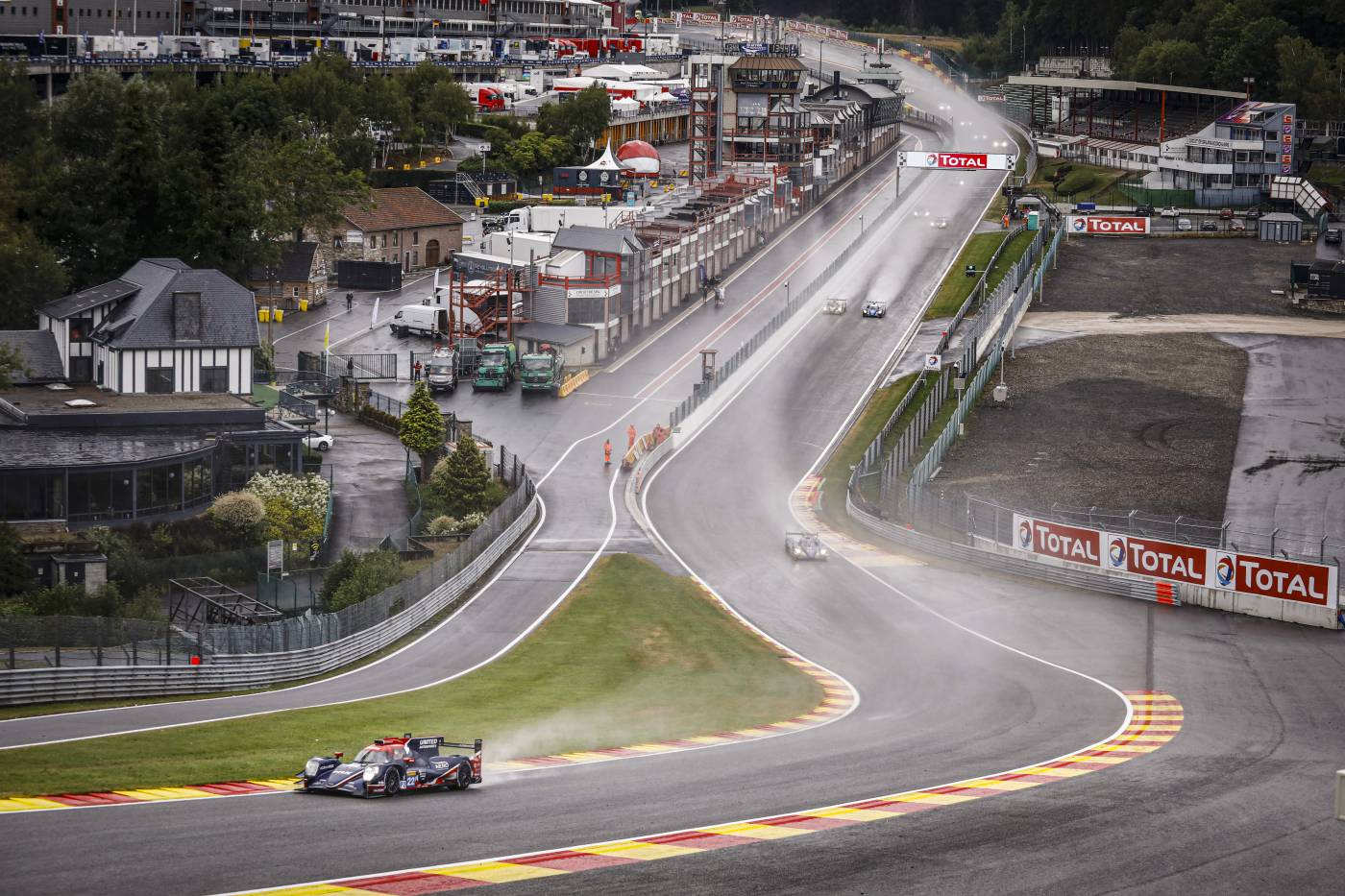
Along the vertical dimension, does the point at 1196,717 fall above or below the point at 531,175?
below

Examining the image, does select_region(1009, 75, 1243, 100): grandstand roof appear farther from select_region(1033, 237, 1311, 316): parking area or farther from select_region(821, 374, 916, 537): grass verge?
select_region(821, 374, 916, 537): grass verge

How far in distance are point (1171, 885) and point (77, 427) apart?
5318cm

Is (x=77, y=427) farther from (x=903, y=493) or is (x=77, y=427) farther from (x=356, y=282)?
(x=356, y=282)

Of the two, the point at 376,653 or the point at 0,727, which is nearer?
the point at 0,727

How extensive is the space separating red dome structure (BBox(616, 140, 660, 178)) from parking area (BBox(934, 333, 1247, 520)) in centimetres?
6781

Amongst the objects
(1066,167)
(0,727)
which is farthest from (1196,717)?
(1066,167)

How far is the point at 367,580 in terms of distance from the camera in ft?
194

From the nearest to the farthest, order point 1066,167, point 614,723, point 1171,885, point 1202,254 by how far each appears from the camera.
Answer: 1. point 1171,885
2. point 614,723
3. point 1202,254
4. point 1066,167

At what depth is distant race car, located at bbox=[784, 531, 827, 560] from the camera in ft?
229

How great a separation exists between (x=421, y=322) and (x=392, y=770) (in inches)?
2862

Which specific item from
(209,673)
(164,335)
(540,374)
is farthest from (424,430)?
(209,673)

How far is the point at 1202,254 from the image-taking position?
139m

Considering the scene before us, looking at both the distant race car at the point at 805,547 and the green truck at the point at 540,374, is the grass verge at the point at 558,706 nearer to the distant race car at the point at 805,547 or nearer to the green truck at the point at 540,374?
the distant race car at the point at 805,547

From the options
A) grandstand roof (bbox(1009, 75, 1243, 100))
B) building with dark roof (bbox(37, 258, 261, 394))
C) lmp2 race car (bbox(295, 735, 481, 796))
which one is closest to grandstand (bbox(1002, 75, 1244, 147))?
grandstand roof (bbox(1009, 75, 1243, 100))
